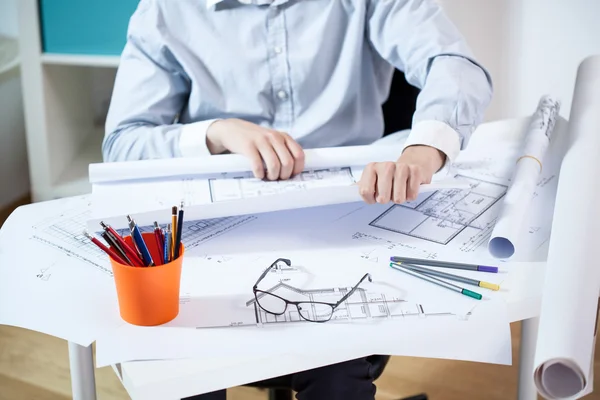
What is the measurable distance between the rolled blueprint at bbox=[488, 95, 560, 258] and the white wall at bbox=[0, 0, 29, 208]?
157 centimetres

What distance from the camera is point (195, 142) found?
→ 113 centimetres

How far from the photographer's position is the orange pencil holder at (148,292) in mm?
695

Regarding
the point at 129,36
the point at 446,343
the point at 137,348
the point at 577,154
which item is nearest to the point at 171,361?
the point at 137,348

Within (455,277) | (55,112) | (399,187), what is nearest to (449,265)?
(455,277)

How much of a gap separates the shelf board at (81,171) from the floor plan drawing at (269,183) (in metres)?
1.20

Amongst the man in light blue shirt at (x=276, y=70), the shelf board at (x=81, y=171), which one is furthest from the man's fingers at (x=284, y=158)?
the shelf board at (x=81, y=171)

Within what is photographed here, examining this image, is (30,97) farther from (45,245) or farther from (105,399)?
(45,245)

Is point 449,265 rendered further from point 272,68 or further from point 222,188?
point 272,68

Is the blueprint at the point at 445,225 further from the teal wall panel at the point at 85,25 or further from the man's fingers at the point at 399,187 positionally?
the teal wall panel at the point at 85,25

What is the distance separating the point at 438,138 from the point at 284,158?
21cm

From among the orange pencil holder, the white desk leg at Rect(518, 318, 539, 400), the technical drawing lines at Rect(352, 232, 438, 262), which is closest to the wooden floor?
the white desk leg at Rect(518, 318, 539, 400)

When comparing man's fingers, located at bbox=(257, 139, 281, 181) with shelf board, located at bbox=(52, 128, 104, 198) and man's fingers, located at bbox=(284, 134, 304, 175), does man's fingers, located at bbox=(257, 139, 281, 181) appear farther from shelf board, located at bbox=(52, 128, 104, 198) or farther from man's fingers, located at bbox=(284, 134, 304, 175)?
shelf board, located at bbox=(52, 128, 104, 198)

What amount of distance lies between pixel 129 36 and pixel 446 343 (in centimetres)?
81

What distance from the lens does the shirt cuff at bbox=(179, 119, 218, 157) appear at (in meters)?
1.13
